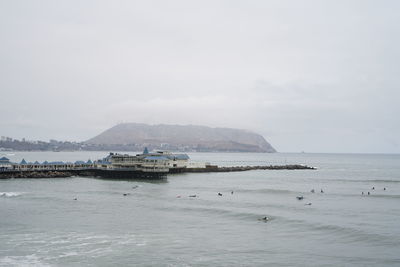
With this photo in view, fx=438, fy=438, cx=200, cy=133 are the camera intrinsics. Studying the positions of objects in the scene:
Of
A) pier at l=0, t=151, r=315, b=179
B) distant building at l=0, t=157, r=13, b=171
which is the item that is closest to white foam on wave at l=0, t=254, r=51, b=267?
pier at l=0, t=151, r=315, b=179

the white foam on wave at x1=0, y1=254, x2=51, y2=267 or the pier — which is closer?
the white foam on wave at x1=0, y1=254, x2=51, y2=267

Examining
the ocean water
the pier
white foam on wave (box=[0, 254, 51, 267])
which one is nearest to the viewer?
white foam on wave (box=[0, 254, 51, 267])

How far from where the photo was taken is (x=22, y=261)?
25562 millimetres

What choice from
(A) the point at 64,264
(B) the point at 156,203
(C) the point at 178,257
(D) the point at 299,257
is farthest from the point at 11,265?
(B) the point at 156,203

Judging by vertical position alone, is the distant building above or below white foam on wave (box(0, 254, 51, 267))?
above

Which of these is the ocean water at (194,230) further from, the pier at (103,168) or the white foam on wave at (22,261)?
the pier at (103,168)

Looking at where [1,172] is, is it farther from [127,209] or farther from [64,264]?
[64,264]

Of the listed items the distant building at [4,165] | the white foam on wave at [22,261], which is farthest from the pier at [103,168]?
the white foam on wave at [22,261]

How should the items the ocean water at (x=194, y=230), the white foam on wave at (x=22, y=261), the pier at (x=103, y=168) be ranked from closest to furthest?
the white foam on wave at (x=22, y=261), the ocean water at (x=194, y=230), the pier at (x=103, y=168)

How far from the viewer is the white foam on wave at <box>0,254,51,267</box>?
25.0 metres

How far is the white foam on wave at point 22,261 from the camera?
82.0ft

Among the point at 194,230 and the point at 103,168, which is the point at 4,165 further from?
the point at 194,230

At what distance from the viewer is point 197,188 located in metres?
66.9

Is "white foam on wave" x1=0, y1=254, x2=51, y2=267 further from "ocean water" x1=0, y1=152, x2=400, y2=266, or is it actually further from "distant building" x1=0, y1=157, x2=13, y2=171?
"distant building" x1=0, y1=157, x2=13, y2=171
